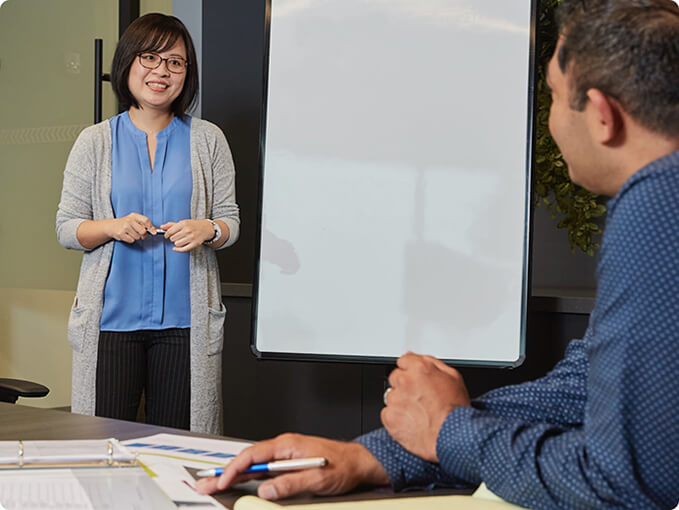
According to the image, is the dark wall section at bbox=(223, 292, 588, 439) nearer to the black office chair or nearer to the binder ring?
the black office chair

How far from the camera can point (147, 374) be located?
7.68ft

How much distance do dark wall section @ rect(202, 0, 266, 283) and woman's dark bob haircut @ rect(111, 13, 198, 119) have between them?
90 cm

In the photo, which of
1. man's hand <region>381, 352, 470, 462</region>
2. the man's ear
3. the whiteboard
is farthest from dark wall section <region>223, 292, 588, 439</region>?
the man's ear

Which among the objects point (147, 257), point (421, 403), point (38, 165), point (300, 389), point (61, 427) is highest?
point (38, 165)

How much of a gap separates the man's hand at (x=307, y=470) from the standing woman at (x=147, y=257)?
1.36 metres

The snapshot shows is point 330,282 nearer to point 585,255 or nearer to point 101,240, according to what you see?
point 101,240

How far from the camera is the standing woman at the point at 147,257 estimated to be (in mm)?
2262

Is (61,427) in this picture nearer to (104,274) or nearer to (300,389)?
(104,274)

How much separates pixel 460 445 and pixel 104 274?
1.64 meters

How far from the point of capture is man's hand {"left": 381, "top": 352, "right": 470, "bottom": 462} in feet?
2.87

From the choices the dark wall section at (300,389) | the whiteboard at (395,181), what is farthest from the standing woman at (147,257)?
the dark wall section at (300,389)

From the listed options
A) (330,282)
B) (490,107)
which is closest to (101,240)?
(330,282)

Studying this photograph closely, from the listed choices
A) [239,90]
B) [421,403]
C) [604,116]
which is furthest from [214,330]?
[604,116]

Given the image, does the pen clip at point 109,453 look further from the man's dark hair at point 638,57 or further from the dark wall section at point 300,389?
the dark wall section at point 300,389
